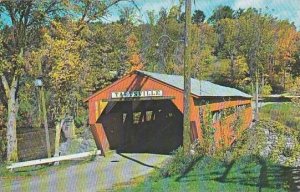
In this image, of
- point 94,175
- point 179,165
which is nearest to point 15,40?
point 94,175

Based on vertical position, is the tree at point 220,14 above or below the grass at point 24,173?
above

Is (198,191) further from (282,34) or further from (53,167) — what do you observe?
(282,34)

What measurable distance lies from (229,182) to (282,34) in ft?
167

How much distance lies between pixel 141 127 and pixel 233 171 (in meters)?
13.1

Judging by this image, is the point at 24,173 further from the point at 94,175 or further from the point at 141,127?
the point at 141,127

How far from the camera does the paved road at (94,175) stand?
12.9 meters

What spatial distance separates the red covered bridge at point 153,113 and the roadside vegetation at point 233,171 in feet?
4.46

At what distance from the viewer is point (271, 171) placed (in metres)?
12.1

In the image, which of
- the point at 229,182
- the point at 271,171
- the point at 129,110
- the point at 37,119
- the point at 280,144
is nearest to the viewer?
the point at 229,182

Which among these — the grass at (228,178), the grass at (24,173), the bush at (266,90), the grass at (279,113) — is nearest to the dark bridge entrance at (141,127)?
the grass at (24,173)

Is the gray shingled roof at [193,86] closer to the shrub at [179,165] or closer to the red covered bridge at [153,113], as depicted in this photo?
the red covered bridge at [153,113]

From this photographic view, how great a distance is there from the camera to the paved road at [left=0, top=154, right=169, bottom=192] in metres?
12.9

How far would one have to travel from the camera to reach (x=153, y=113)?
2733 cm

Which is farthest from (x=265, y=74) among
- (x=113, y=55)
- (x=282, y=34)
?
(x=113, y=55)
